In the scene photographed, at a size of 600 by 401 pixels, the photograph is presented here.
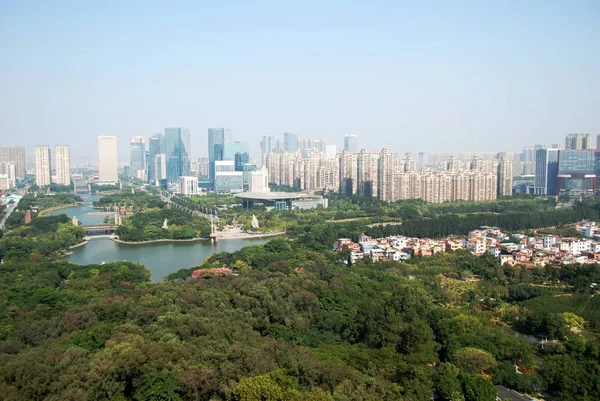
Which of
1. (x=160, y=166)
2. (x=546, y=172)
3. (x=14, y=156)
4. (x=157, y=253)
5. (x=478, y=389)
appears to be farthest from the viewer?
(x=14, y=156)

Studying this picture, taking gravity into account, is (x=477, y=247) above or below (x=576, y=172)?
below

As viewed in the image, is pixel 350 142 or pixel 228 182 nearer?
pixel 228 182

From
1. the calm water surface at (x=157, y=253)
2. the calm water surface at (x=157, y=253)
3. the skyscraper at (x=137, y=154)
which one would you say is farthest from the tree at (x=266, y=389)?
the skyscraper at (x=137, y=154)

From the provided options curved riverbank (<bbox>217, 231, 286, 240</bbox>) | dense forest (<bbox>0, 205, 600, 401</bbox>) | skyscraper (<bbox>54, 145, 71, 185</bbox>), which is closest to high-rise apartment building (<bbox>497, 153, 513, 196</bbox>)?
curved riverbank (<bbox>217, 231, 286, 240</bbox>)

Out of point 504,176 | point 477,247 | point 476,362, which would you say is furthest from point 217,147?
point 476,362

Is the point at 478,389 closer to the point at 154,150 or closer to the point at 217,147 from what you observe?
the point at 217,147

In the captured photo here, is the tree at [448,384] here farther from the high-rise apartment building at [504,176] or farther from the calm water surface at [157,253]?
the high-rise apartment building at [504,176]

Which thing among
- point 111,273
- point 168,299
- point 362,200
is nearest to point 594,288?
point 168,299

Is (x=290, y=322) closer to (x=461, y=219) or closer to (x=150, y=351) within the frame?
(x=150, y=351)
